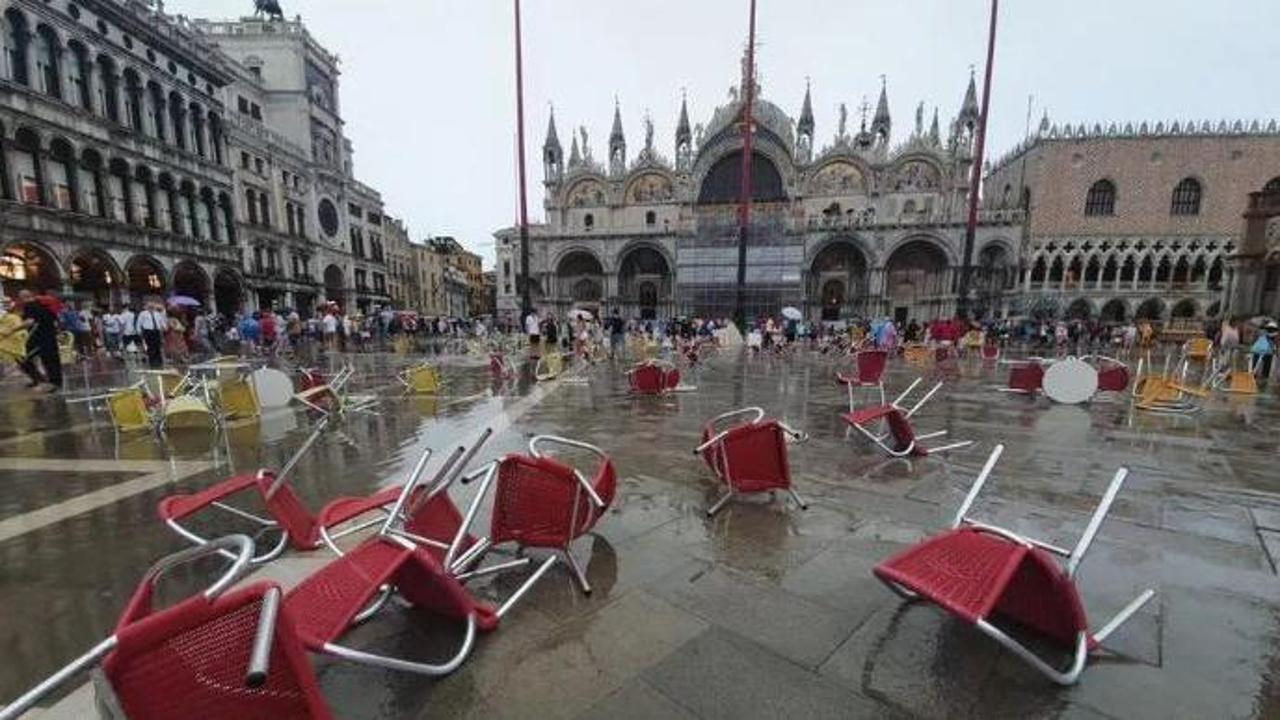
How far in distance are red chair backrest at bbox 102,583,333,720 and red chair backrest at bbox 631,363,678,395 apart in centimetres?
820

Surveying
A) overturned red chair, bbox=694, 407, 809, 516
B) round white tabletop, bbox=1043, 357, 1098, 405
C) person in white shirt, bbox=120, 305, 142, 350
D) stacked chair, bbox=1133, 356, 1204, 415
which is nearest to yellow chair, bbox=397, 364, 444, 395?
overturned red chair, bbox=694, 407, 809, 516

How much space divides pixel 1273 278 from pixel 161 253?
51480 mm

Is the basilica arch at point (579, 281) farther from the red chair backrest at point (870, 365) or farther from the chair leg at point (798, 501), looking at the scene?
the chair leg at point (798, 501)

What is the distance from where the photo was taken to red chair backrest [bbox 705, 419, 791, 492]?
4.23 meters

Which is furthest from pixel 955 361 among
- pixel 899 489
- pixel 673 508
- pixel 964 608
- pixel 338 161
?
pixel 338 161

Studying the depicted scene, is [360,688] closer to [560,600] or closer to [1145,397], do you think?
[560,600]

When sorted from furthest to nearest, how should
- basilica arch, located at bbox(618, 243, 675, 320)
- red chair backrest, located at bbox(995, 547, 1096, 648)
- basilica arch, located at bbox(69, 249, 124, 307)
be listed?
basilica arch, located at bbox(618, 243, 675, 320) < basilica arch, located at bbox(69, 249, 124, 307) < red chair backrest, located at bbox(995, 547, 1096, 648)

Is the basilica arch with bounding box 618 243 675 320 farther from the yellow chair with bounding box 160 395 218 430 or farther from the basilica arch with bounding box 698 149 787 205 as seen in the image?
the yellow chair with bounding box 160 395 218 430

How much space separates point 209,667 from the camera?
1453 mm

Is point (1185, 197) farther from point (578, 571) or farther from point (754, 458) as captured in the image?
point (578, 571)

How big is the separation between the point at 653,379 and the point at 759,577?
652cm

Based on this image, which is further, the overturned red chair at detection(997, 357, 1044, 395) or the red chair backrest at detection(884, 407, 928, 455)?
the overturned red chair at detection(997, 357, 1044, 395)

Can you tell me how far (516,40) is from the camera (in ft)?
63.5

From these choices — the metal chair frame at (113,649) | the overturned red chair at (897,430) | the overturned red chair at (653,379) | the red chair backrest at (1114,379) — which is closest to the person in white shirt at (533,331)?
the overturned red chair at (653,379)
